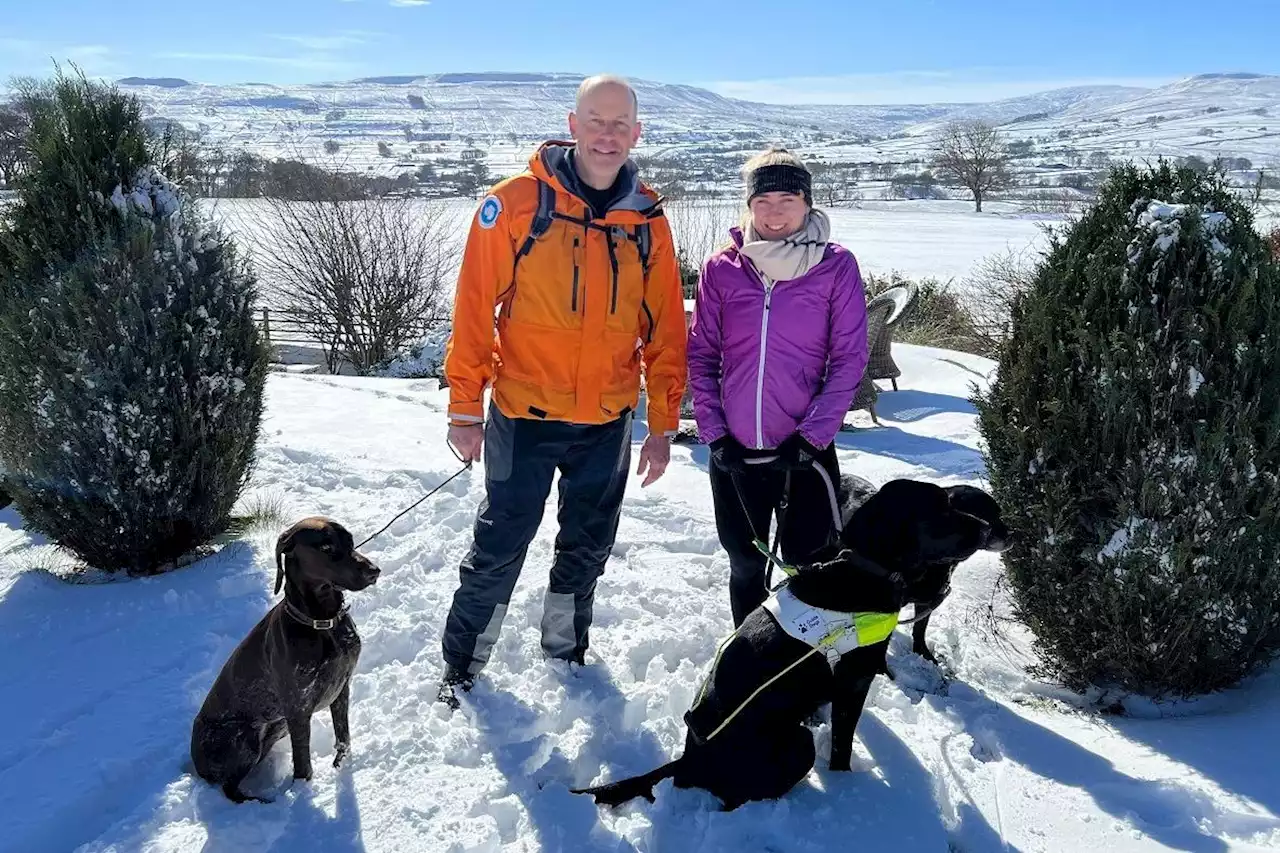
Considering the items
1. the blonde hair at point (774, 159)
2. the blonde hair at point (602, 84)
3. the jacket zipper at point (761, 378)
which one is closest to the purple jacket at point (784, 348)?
the jacket zipper at point (761, 378)

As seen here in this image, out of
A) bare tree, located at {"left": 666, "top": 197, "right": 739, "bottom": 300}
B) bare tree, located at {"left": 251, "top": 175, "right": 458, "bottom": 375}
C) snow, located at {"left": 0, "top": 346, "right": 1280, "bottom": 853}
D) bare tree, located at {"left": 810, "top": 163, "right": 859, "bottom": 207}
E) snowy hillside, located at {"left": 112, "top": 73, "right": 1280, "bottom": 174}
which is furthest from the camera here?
snowy hillside, located at {"left": 112, "top": 73, "right": 1280, "bottom": 174}

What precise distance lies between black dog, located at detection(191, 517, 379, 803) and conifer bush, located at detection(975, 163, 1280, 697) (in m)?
2.41

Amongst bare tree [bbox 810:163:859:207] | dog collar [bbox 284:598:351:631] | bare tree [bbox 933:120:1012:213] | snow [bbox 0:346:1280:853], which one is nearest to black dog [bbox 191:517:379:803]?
dog collar [bbox 284:598:351:631]

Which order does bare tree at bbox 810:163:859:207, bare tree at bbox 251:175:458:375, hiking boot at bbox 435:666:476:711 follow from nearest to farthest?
hiking boot at bbox 435:666:476:711, bare tree at bbox 251:175:458:375, bare tree at bbox 810:163:859:207

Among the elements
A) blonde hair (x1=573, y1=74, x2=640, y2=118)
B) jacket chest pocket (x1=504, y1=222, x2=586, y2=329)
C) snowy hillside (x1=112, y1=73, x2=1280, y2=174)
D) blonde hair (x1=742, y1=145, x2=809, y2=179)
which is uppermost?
snowy hillside (x1=112, y1=73, x2=1280, y2=174)

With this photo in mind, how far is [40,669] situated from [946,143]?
177 feet

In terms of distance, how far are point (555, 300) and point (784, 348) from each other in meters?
0.81

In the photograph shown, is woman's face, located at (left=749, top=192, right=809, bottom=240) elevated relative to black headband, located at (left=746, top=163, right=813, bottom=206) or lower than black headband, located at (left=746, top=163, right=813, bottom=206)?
lower

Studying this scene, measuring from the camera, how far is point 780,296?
283 centimetres

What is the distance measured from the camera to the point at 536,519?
3023 mm

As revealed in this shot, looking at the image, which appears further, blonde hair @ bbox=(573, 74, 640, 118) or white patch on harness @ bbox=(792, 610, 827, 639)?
blonde hair @ bbox=(573, 74, 640, 118)

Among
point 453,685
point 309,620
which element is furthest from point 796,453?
point 309,620

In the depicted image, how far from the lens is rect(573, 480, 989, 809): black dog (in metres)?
2.49

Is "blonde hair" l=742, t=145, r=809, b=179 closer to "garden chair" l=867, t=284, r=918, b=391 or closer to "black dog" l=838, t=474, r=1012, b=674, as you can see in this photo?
"black dog" l=838, t=474, r=1012, b=674
